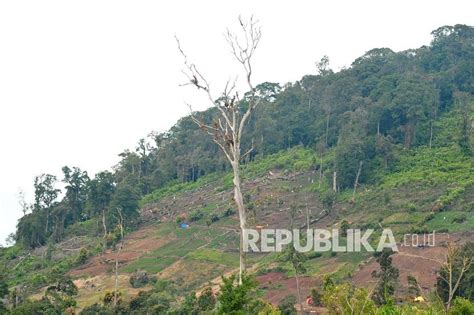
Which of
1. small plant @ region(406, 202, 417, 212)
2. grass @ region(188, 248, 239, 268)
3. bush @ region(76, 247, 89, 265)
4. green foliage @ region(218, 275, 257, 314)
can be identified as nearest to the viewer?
green foliage @ region(218, 275, 257, 314)

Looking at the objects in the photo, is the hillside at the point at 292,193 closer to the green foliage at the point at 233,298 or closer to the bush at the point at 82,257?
the bush at the point at 82,257

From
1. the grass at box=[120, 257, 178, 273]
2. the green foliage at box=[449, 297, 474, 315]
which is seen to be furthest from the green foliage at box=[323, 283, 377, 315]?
the grass at box=[120, 257, 178, 273]

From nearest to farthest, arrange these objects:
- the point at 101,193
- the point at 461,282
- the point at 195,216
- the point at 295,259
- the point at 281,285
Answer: the point at 461,282 < the point at 295,259 < the point at 281,285 < the point at 195,216 < the point at 101,193

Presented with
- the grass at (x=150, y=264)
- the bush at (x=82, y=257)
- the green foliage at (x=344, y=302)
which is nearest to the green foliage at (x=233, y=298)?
the green foliage at (x=344, y=302)

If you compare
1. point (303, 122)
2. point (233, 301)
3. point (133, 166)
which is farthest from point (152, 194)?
point (233, 301)

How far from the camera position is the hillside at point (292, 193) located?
35.1m

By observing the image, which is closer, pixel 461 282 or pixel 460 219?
pixel 461 282

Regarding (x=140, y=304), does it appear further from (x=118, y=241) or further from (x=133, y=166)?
(x=133, y=166)

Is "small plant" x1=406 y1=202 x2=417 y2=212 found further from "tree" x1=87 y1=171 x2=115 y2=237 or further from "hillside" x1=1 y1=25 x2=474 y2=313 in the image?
"tree" x1=87 y1=171 x2=115 y2=237

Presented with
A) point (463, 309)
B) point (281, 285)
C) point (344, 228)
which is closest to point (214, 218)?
point (344, 228)

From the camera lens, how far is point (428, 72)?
58.0 meters

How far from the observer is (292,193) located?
49156 millimetres

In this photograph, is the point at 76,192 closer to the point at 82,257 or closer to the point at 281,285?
the point at 82,257

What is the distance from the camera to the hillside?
35125 millimetres
